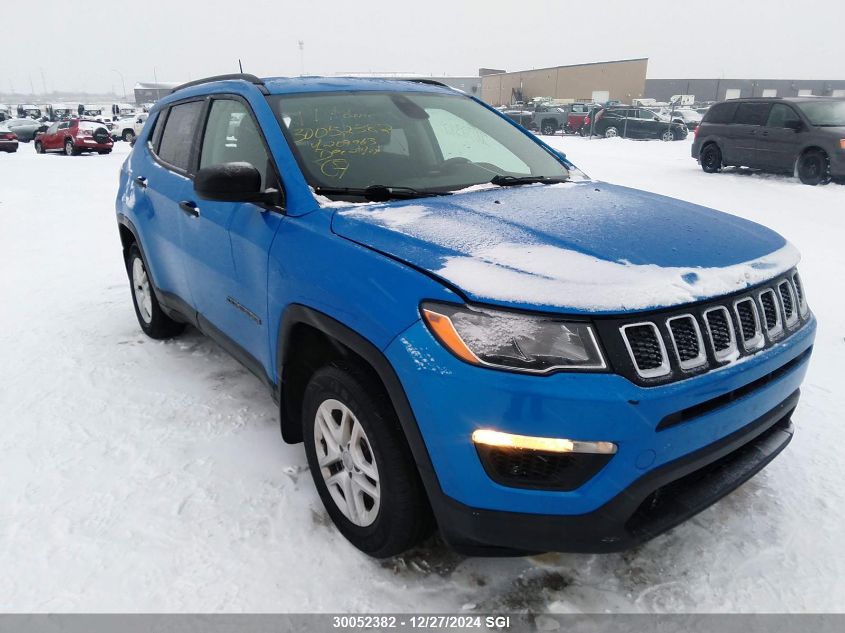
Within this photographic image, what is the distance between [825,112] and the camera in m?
11.3

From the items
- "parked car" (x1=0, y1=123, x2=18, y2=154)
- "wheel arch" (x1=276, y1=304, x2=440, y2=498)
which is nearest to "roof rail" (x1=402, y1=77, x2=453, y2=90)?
"wheel arch" (x1=276, y1=304, x2=440, y2=498)

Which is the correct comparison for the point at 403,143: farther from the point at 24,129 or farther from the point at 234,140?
the point at 24,129

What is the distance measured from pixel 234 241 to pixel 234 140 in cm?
59

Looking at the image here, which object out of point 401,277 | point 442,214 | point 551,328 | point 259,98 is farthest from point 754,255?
point 259,98

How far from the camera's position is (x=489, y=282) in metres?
1.76

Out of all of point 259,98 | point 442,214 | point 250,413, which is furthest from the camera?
point 250,413

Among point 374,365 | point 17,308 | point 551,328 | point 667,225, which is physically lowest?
point 17,308

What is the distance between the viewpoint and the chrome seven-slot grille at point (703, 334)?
66.7 inches

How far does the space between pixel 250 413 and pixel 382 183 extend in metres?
1.55

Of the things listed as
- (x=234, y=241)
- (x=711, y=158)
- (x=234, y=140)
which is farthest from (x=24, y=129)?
(x=234, y=241)

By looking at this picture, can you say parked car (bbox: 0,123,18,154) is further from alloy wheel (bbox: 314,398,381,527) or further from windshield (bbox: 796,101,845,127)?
alloy wheel (bbox: 314,398,381,527)

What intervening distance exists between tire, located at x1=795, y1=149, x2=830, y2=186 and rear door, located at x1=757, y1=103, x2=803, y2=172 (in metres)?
0.16

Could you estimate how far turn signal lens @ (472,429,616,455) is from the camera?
165cm

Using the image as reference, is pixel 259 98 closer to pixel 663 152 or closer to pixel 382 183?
pixel 382 183
